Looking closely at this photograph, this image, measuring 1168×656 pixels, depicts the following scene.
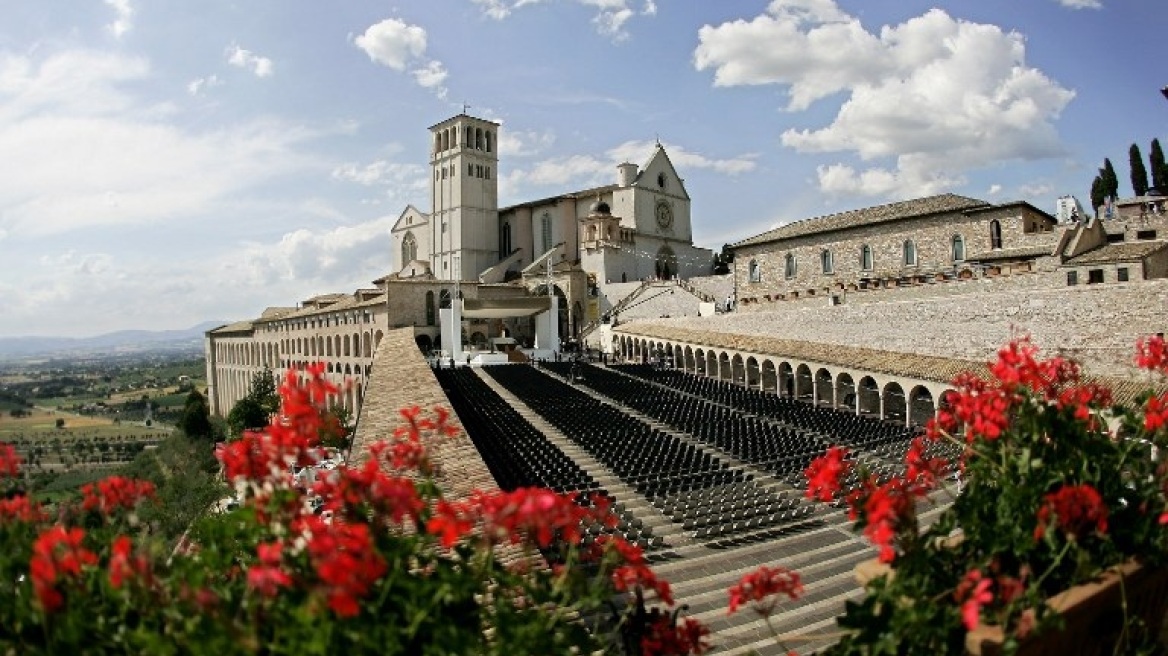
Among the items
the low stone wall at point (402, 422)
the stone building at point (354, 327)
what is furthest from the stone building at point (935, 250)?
the low stone wall at point (402, 422)

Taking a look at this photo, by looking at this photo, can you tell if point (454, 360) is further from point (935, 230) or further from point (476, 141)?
point (476, 141)

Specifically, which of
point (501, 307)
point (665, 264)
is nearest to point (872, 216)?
point (501, 307)

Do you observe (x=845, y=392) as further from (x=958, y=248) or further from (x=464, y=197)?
(x=464, y=197)

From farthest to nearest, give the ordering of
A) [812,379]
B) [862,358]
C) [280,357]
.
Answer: [280,357] < [812,379] < [862,358]

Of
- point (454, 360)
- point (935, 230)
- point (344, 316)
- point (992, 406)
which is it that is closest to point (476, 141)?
point (344, 316)

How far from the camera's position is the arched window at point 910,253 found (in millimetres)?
36875

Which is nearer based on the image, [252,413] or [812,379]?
[812,379]

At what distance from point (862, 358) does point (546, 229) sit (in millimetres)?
46059

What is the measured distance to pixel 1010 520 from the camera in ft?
8.94

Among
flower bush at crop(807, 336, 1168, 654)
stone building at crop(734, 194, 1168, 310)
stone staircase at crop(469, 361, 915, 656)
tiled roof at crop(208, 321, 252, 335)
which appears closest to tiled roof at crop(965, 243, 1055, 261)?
stone building at crop(734, 194, 1168, 310)

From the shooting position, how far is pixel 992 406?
315 centimetres

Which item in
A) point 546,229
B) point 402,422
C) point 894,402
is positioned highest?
point 546,229

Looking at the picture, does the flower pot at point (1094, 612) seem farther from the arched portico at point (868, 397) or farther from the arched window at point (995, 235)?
the arched window at point (995, 235)

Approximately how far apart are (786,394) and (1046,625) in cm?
3304
